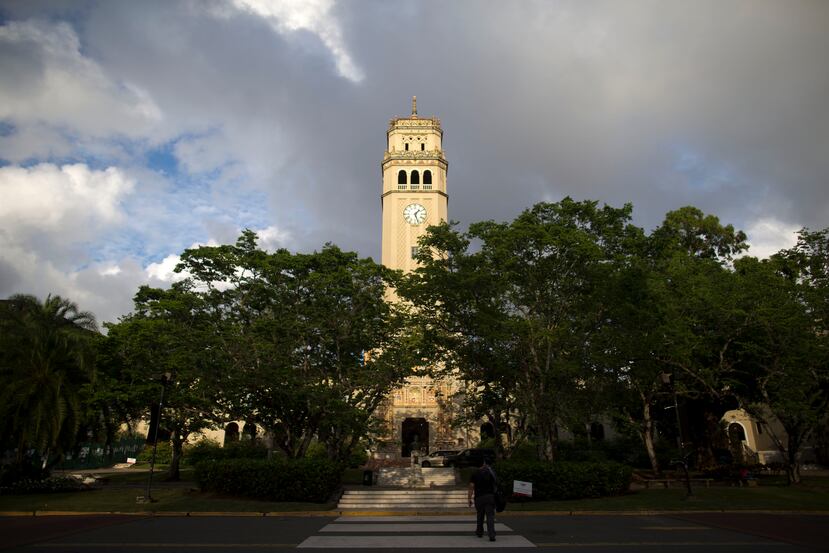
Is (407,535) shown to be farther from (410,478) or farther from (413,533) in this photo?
(410,478)

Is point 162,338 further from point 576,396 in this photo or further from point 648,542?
point 648,542

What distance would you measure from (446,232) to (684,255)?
14617 millimetres

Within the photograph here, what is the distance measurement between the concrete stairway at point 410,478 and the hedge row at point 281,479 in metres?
5.20

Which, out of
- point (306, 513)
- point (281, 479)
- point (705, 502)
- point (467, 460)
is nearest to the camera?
point (306, 513)

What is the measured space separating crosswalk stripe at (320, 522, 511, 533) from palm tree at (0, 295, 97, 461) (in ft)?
48.6

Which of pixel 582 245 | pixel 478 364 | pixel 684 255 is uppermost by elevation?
pixel 684 255

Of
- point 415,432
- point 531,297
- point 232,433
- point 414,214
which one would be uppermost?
point 414,214

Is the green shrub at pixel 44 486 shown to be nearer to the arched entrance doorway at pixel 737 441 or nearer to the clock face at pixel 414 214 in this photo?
the clock face at pixel 414 214

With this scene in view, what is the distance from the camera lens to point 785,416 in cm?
2364

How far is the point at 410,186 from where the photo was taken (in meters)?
47.5

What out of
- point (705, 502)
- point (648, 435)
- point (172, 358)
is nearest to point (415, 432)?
point (648, 435)

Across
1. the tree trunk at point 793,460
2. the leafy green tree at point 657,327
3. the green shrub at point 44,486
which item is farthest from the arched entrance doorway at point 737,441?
the green shrub at point 44,486

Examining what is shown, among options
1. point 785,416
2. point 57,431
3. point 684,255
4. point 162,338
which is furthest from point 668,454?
point 57,431

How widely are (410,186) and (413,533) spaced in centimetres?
3751
